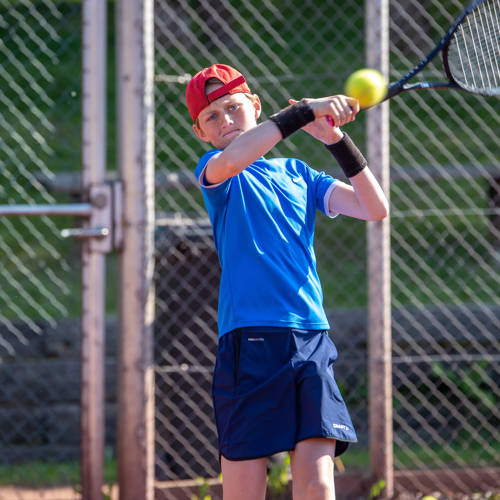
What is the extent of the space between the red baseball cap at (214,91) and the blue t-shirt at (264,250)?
0.17 meters

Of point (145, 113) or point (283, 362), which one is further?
point (145, 113)

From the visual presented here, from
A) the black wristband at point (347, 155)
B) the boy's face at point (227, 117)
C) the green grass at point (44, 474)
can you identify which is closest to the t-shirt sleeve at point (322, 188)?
the black wristband at point (347, 155)

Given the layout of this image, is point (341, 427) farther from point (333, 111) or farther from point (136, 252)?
point (136, 252)

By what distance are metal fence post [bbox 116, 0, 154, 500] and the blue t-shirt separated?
1071mm

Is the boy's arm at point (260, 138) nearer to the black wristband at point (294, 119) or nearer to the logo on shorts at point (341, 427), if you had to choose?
the black wristband at point (294, 119)

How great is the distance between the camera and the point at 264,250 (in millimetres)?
2393

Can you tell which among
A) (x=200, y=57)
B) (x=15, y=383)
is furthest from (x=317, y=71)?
(x=15, y=383)

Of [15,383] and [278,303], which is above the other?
[278,303]

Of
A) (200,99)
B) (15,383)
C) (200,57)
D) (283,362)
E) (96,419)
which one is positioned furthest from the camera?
(200,57)

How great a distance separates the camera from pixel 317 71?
8727 mm

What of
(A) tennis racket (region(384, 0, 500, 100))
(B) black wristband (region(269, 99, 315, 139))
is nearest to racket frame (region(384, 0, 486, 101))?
(A) tennis racket (region(384, 0, 500, 100))

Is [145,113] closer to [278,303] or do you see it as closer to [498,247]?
[278,303]

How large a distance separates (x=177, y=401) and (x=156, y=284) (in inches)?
23.5

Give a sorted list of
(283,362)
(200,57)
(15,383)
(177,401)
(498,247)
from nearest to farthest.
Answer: (283,362) → (177,401) → (15,383) → (498,247) → (200,57)
